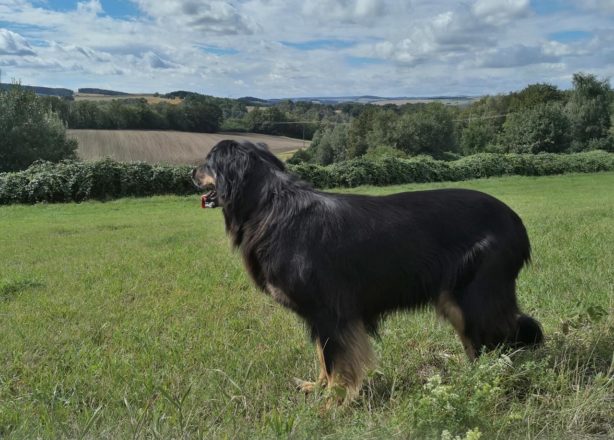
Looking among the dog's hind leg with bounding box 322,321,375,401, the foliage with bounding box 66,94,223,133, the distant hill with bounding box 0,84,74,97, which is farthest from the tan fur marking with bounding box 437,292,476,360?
the foliage with bounding box 66,94,223,133

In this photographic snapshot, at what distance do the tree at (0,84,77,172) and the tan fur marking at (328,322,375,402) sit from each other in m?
47.5

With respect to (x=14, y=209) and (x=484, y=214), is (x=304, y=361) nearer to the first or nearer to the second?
(x=484, y=214)

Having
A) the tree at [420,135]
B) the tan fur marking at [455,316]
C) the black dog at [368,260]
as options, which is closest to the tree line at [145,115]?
the tree at [420,135]

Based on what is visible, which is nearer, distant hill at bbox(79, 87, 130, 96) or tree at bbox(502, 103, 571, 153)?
tree at bbox(502, 103, 571, 153)

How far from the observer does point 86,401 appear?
3748 millimetres

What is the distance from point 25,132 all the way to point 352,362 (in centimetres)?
4871

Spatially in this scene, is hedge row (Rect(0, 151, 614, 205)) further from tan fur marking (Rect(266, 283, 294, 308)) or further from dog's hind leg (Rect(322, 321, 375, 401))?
dog's hind leg (Rect(322, 321, 375, 401))

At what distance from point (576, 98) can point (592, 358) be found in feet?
221

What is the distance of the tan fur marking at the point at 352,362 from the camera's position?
12.6 ft

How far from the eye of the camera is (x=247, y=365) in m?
4.34

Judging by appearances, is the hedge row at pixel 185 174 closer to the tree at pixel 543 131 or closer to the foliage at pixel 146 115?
the tree at pixel 543 131

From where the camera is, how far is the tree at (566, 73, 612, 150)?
195ft

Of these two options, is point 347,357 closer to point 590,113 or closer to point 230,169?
point 230,169

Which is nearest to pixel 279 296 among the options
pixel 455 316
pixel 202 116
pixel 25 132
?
pixel 455 316
